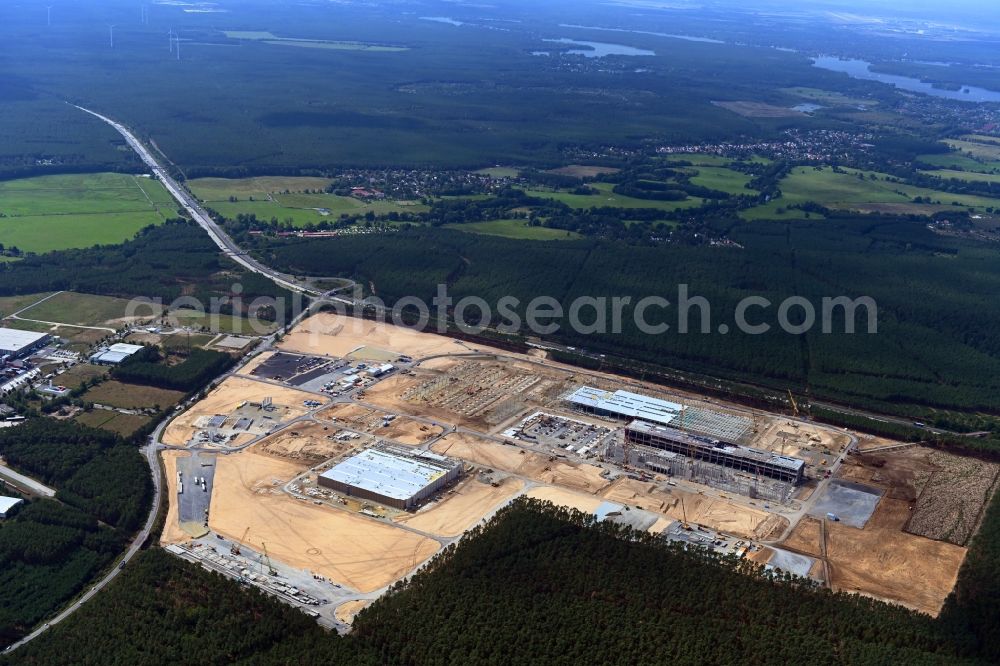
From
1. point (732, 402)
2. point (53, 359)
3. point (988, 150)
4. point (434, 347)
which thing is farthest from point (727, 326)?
point (988, 150)

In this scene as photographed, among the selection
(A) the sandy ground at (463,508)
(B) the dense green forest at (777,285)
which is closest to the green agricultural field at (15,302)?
(B) the dense green forest at (777,285)

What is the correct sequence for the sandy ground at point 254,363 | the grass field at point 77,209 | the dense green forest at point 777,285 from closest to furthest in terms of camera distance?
the sandy ground at point 254,363 → the dense green forest at point 777,285 → the grass field at point 77,209

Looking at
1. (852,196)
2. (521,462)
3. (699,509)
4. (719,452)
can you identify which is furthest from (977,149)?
(521,462)

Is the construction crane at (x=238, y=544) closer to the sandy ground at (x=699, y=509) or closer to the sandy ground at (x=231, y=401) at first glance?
the sandy ground at (x=231, y=401)

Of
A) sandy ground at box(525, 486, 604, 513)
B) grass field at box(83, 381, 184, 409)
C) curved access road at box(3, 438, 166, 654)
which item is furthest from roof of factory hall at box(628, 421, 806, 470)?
grass field at box(83, 381, 184, 409)

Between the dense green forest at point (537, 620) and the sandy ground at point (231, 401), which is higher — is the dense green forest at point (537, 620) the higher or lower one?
the higher one

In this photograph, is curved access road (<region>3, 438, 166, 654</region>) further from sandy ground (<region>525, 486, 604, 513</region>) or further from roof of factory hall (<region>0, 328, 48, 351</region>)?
roof of factory hall (<region>0, 328, 48, 351</region>)

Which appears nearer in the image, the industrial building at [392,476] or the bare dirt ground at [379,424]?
the industrial building at [392,476]

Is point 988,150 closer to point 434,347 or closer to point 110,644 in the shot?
point 434,347
